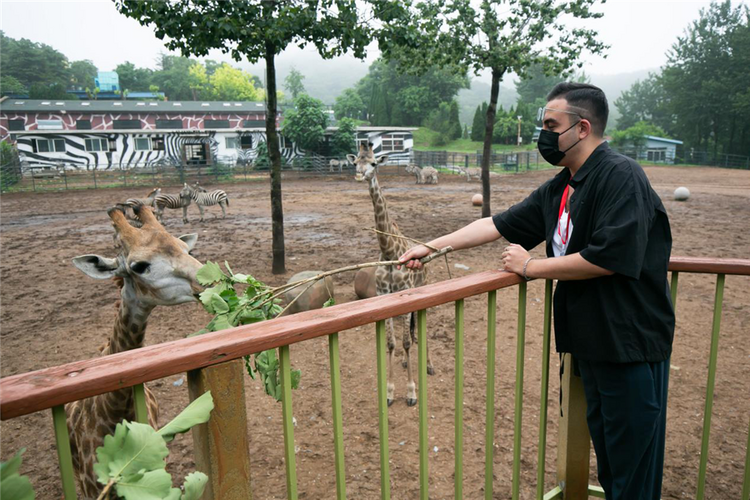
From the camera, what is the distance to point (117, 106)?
42.2m

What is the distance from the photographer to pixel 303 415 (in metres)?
4.63

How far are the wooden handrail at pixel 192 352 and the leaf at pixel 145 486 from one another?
0.75 ft

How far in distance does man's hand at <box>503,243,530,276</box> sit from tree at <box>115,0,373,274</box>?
617 centimetres

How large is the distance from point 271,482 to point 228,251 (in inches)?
309

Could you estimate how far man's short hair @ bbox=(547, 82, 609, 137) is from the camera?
218 centimetres

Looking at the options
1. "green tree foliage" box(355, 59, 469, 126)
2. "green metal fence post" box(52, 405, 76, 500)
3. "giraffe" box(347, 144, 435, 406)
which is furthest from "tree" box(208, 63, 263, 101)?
"green metal fence post" box(52, 405, 76, 500)

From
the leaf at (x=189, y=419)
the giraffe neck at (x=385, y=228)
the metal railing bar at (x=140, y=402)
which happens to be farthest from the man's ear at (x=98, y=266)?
the giraffe neck at (x=385, y=228)

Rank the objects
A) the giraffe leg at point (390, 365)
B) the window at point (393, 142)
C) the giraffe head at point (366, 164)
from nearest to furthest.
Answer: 1. the giraffe leg at point (390, 365)
2. the giraffe head at point (366, 164)
3. the window at point (393, 142)

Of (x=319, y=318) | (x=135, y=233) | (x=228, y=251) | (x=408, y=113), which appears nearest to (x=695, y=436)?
(x=319, y=318)

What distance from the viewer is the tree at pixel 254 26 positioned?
23.2ft

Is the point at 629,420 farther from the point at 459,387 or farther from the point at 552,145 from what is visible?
the point at 552,145

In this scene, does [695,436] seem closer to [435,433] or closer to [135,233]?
[435,433]

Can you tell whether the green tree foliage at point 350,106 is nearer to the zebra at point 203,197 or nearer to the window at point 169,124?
the window at point 169,124

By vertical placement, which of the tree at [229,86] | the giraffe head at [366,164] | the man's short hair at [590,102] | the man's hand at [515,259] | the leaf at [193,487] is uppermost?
the tree at [229,86]
